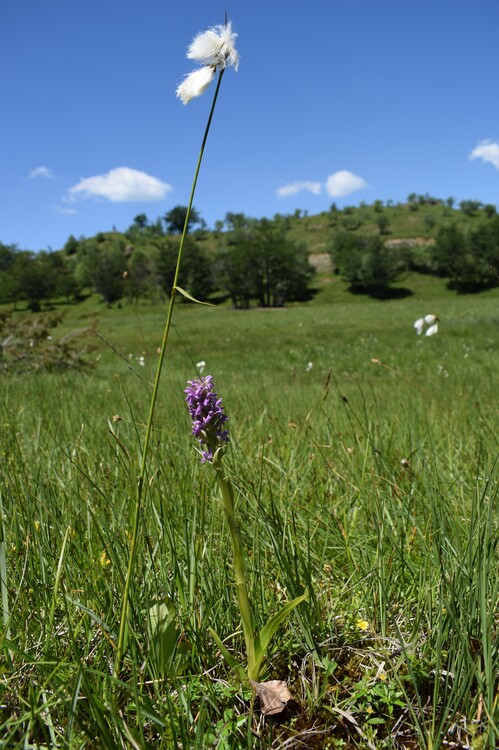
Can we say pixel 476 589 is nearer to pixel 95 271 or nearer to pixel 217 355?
pixel 217 355

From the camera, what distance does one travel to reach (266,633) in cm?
129

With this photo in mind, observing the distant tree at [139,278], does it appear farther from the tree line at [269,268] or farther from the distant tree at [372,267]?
the distant tree at [372,267]

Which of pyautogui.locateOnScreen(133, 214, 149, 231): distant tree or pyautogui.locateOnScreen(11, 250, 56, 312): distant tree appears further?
pyautogui.locateOnScreen(133, 214, 149, 231): distant tree

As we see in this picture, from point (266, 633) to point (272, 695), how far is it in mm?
195

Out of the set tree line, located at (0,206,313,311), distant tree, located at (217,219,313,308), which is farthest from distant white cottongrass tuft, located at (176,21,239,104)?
distant tree, located at (217,219,313,308)

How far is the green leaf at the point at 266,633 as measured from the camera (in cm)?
124

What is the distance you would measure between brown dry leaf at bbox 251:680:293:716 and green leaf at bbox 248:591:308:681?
0.04 m

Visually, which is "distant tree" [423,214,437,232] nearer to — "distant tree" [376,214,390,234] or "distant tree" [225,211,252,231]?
"distant tree" [376,214,390,234]

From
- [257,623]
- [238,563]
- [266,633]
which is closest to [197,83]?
[238,563]

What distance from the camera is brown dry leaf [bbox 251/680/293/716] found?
1.31 metres

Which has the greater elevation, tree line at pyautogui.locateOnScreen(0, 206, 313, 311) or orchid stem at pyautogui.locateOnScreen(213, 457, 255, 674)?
tree line at pyautogui.locateOnScreen(0, 206, 313, 311)

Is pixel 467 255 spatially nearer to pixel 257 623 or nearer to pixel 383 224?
pixel 383 224

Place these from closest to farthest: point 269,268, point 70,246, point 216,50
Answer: point 216,50, point 269,268, point 70,246

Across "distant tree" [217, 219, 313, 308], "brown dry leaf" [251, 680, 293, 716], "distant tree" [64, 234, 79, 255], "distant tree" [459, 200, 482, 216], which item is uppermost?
"distant tree" [459, 200, 482, 216]
